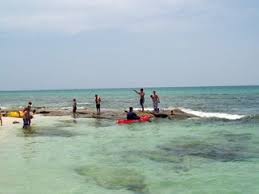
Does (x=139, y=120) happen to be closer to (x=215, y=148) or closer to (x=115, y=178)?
(x=215, y=148)

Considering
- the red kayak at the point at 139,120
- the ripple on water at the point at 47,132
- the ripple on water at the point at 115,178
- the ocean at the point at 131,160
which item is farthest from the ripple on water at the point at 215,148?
the red kayak at the point at 139,120

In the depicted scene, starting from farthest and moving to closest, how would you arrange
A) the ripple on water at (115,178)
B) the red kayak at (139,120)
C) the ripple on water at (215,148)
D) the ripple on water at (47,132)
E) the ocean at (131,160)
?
the red kayak at (139,120) → the ripple on water at (47,132) → the ripple on water at (215,148) → the ocean at (131,160) → the ripple on water at (115,178)

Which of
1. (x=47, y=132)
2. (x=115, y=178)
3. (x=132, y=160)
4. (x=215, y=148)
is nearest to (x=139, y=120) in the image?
(x=47, y=132)

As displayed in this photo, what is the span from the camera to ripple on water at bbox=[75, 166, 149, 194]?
14.9m

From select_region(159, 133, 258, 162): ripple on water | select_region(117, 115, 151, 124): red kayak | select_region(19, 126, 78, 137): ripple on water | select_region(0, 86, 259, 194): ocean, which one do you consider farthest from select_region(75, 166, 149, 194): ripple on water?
select_region(117, 115, 151, 124): red kayak

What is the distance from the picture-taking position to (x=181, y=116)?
3959cm

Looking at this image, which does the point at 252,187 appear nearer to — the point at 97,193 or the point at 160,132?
the point at 97,193

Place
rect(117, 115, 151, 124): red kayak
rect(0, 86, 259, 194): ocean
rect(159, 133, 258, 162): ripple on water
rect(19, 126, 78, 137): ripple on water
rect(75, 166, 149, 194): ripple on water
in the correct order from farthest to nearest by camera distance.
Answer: rect(117, 115, 151, 124): red kayak → rect(19, 126, 78, 137): ripple on water → rect(159, 133, 258, 162): ripple on water → rect(0, 86, 259, 194): ocean → rect(75, 166, 149, 194): ripple on water

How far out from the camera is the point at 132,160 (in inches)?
771

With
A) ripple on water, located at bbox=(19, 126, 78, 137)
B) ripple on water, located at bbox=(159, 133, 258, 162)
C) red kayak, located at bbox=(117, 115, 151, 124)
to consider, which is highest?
red kayak, located at bbox=(117, 115, 151, 124)

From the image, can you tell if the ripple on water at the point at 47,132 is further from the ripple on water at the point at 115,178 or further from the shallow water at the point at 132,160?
the ripple on water at the point at 115,178

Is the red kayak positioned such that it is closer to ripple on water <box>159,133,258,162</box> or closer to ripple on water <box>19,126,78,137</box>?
ripple on water <box>19,126,78,137</box>

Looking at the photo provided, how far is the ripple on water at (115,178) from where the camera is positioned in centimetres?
1485

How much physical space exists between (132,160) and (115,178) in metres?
3.50
